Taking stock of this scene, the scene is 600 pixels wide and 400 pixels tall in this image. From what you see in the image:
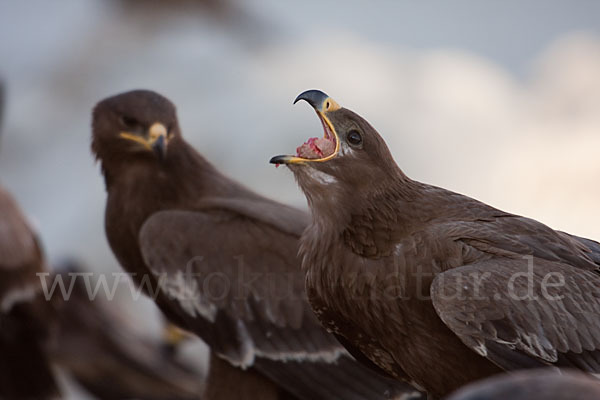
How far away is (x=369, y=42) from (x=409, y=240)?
9489 millimetres

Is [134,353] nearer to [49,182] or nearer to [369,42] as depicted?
[49,182]

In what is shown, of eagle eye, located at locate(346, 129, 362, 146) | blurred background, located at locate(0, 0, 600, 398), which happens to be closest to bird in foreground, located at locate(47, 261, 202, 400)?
blurred background, located at locate(0, 0, 600, 398)

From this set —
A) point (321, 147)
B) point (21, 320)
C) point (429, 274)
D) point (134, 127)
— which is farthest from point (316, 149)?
point (21, 320)

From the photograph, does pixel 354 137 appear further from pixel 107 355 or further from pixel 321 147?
pixel 107 355

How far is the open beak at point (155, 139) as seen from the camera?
4457mm

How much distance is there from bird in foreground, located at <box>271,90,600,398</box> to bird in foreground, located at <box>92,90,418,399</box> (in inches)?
36.5

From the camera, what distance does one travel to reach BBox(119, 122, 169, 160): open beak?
4457 mm

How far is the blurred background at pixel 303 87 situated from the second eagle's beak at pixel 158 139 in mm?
4785

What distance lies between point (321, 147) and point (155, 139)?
132 cm

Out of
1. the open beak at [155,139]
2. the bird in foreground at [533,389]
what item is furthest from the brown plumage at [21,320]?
the bird in foreground at [533,389]

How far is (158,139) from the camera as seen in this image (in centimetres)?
447

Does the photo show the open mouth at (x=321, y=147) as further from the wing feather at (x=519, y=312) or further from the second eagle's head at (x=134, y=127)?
the second eagle's head at (x=134, y=127)

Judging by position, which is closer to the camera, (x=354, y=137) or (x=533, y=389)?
(x=533, y=389)

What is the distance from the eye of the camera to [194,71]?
12.1 metres
